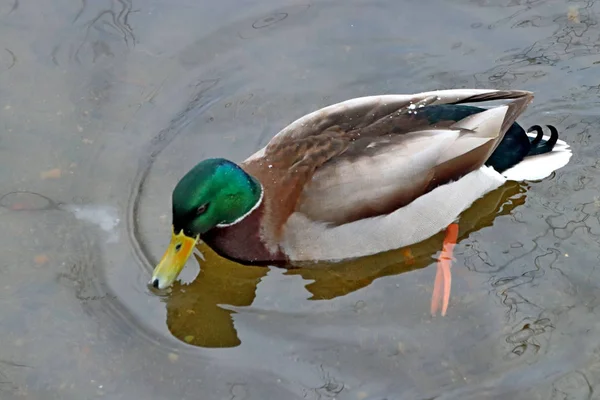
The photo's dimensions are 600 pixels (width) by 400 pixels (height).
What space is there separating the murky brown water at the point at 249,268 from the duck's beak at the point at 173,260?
0.29 metres

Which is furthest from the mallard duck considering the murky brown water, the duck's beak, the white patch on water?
the white patch on water

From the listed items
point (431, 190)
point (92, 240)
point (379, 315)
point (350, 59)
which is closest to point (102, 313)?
point (92, 240)

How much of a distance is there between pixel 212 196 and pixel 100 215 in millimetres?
1017

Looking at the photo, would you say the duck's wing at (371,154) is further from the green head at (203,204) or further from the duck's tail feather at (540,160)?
the duck's tail feather at (540,160)

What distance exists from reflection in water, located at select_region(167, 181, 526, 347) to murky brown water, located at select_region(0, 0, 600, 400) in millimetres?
13

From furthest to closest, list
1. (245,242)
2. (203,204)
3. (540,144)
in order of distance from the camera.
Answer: (540,144) < (245,242) < (203,204)

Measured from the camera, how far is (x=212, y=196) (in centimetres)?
509

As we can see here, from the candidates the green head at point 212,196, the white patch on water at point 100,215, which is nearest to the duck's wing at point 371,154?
the green head at point 212,196

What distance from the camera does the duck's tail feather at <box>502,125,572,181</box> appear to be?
229 inches

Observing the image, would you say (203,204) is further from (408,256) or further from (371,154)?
(408,256)

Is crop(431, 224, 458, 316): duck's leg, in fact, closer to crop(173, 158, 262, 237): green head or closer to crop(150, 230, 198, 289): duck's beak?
crop(173, 158, 262, 237): green head

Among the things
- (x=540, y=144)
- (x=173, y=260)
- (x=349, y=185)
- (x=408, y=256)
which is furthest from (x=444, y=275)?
(x=173, y=260)

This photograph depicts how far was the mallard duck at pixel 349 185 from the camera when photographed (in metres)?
5.13

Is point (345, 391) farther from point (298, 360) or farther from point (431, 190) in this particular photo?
point (431, 190)
